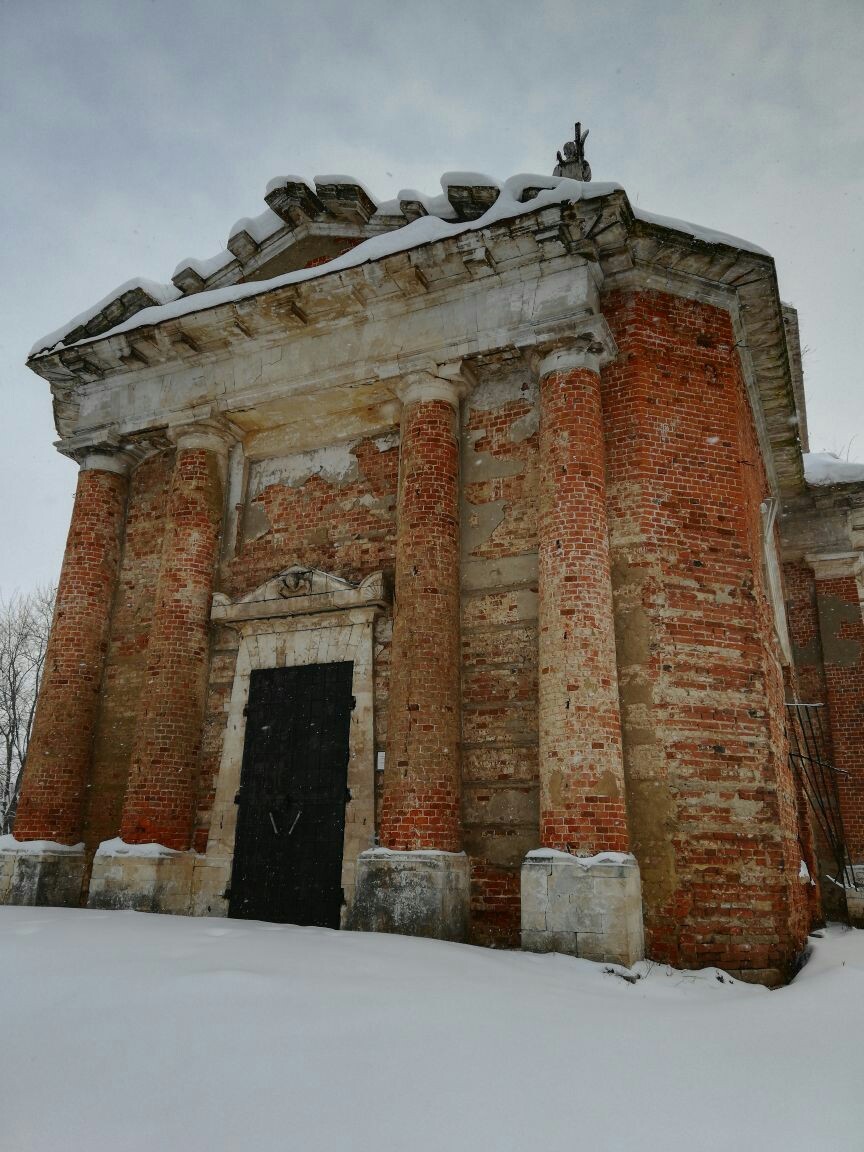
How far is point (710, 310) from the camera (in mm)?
8797

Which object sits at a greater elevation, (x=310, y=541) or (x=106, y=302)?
(x=106, y=302)

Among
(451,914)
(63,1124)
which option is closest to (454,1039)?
(63,1124)

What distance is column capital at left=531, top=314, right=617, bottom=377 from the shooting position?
804 centimetres

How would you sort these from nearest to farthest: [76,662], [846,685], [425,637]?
[425,637]
[76,662]
[846,685]

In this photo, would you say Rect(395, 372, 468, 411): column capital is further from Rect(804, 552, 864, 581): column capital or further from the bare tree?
the bare tree

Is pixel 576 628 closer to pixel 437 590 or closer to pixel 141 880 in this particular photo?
pixel 437 590

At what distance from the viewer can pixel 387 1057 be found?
3.55 meters

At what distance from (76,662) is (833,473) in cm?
1184

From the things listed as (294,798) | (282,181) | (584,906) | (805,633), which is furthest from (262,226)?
(805,633)

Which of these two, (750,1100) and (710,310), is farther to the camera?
(710,310)

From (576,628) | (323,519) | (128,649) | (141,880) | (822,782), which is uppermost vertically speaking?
(323,519)

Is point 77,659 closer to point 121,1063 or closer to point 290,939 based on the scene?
point 290,939

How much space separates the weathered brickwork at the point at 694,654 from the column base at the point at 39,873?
634cm

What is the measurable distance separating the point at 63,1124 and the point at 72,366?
961cm
